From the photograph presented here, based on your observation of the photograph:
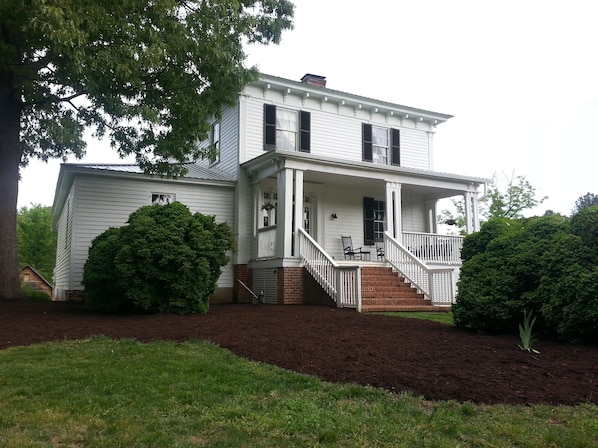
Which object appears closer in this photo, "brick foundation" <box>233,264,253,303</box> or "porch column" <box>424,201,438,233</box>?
"brick foundation" <box>233,264,253,303</box>

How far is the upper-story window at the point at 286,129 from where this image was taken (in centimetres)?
1578

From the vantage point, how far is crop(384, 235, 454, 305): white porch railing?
12305 millimetres

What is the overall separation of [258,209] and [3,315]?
7600 millimetres

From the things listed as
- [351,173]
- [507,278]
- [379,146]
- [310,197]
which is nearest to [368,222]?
[310,197]

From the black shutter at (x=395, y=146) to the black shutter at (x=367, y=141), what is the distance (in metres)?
0.93

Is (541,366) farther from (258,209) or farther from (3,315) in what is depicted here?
(258,209)

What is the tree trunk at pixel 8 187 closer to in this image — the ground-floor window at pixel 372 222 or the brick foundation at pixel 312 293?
the brick foundation at pixel 312 293

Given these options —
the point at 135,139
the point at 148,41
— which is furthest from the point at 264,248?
the point at 148,41

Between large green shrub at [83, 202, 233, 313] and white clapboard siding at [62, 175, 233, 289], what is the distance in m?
3.20

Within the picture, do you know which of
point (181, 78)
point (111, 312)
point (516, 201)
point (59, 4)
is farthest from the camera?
point (516, 201)

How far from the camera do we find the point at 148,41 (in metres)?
10.1

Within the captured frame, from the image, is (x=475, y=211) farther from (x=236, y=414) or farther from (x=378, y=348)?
(x=236, y=414)

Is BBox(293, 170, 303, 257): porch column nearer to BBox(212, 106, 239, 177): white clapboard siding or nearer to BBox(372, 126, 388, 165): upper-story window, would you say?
BBox(212, 106, 239, 177): white clapboard siding

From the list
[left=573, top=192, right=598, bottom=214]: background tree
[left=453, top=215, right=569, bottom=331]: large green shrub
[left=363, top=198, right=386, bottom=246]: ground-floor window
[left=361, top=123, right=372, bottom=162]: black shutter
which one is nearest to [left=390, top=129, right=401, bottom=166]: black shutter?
[left=361, top=123, right=372, bottom=162]: black shutter
